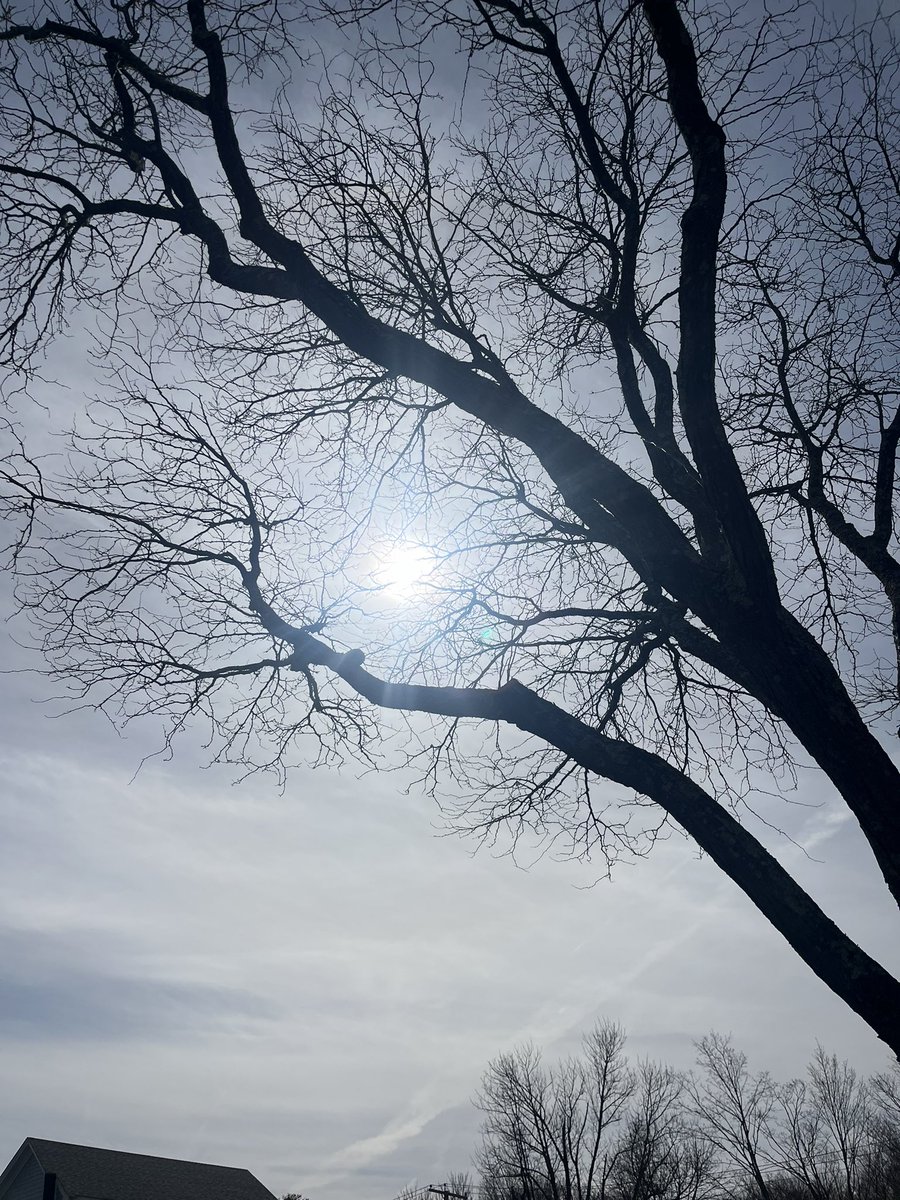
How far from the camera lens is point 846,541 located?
6.93 metres

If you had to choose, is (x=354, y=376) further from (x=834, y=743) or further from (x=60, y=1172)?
(x=60, y=1172)

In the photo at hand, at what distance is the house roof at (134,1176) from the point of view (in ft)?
114

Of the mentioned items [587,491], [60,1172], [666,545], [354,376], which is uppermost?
[354,376]

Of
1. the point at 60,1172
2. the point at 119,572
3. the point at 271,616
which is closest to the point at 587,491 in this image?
the point at 271,616

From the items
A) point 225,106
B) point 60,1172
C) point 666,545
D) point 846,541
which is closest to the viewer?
point 666,545

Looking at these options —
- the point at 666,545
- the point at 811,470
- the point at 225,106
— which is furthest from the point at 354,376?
the point at 811,470

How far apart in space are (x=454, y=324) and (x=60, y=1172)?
40340mm

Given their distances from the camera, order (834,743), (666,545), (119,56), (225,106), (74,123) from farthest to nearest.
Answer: (74,123)
(119,56)
(225,106)
(666,545)
(834,743)

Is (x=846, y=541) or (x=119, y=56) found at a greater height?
(x=119, y=56)

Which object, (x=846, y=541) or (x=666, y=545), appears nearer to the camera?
(x=666, y=545)

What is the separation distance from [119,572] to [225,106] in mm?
3172

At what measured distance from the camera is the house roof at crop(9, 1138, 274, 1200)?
3472 centimetres

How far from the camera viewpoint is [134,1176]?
3719 centimetres

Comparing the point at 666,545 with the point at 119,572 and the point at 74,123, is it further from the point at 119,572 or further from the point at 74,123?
the point at 74,123
